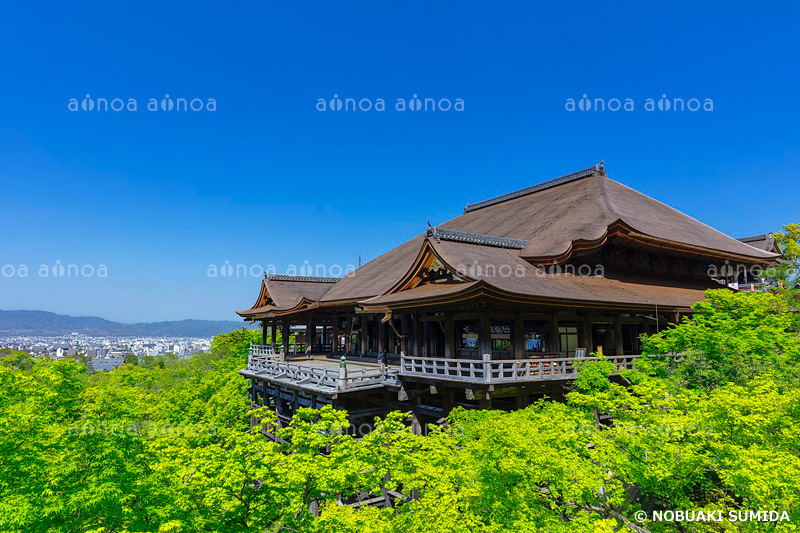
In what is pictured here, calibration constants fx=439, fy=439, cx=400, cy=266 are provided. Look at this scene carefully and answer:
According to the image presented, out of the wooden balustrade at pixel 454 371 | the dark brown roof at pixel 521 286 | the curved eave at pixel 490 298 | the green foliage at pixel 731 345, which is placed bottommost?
the wooden balustrade at pixel 454 371

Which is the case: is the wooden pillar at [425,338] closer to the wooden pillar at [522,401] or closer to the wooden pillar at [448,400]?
the wooden pillar at [448,400]

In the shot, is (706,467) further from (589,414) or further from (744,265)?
(744,265)

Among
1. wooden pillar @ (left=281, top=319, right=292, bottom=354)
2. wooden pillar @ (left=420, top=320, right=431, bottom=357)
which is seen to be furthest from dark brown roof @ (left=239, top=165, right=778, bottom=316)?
wooden pillar @ (left=420, top=320, right=431, bottom=357)

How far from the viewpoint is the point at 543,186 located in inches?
1495

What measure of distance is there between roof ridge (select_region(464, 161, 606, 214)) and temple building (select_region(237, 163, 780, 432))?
1.04 feet

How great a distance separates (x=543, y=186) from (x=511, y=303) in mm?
24386

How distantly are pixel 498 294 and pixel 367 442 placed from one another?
7.02m

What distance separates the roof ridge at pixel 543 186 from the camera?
34156 mm

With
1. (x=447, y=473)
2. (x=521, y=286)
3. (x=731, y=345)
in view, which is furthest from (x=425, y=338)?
(x=731, y=345)

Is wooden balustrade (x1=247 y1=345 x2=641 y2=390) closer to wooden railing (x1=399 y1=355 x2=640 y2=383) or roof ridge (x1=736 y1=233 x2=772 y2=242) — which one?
wooden railing (x1=399 y1=355 x2=640 y2=383)

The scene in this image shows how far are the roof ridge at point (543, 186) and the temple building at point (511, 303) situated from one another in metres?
0.32

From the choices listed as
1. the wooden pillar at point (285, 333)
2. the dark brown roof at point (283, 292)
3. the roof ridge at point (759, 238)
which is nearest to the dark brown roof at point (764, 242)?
the roof ridge at point (759, 238)

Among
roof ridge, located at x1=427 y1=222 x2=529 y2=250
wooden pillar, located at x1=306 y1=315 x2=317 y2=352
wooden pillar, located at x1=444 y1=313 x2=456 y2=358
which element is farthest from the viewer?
wooden pillar, located at x1=306 y1=315 x2=317 y2=352

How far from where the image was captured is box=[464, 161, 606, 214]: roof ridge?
34156 mm
